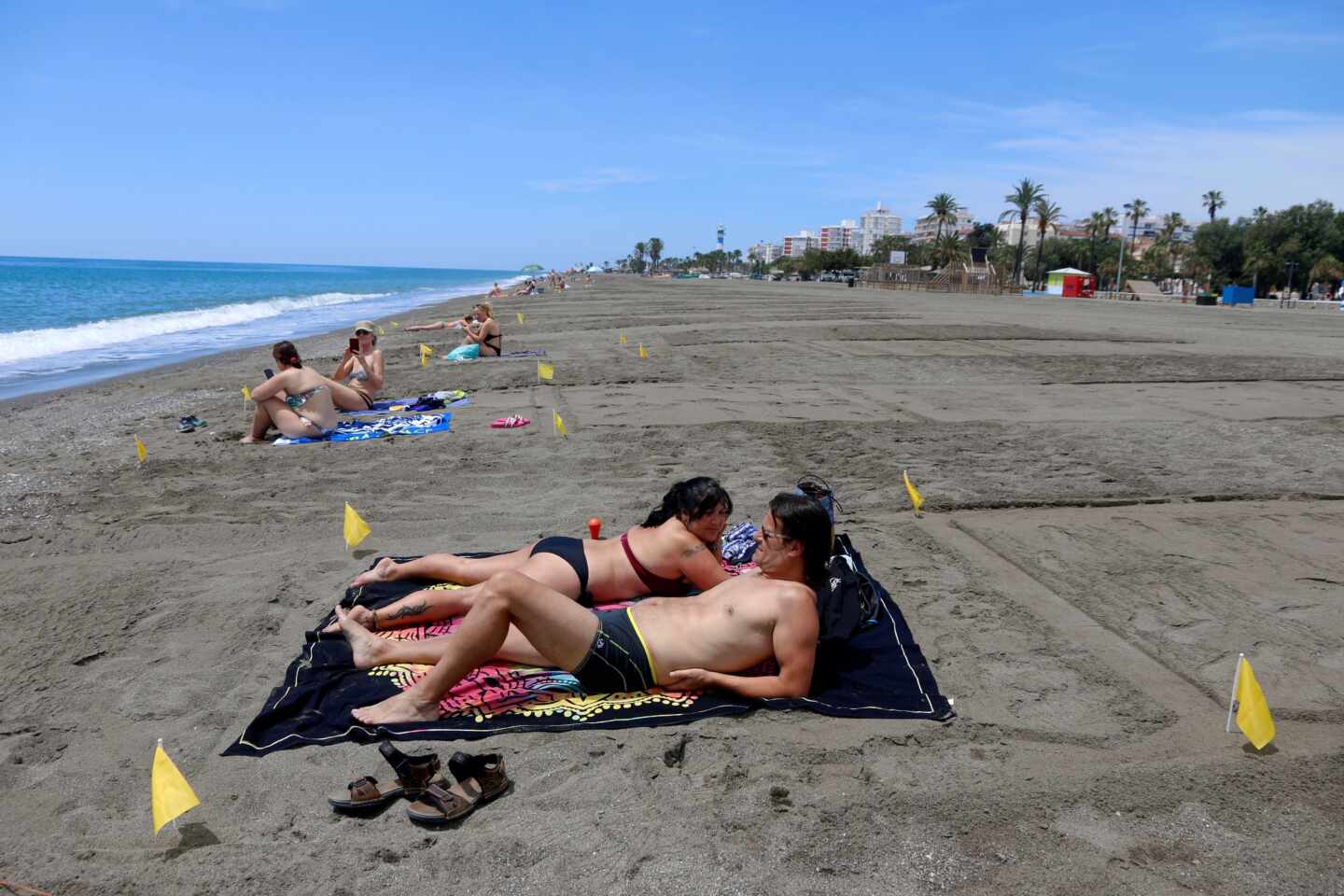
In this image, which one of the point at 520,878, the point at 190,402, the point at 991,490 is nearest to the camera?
the point at 520,878

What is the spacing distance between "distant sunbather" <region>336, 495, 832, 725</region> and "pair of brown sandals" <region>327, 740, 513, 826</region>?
1.43 ft

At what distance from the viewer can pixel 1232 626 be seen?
13.3 feet

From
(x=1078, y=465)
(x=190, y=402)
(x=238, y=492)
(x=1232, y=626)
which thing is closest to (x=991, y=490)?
(x=1078, y=465)

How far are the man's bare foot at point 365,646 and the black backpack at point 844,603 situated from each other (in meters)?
1.91

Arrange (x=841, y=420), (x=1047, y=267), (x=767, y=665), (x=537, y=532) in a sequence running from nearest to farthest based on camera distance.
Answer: (x=767, y=665)
(x=537, y=532)
(x=841, y=420)
(x=1047, y=267)

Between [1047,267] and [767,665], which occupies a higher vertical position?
[1047,267]

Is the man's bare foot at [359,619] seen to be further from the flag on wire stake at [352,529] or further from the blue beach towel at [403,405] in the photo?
the blue beach towel at [403,405]

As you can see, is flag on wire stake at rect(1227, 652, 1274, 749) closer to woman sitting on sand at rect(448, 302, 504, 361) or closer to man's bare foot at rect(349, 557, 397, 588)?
man's bare foot at rect(349, 557, 397, 588)

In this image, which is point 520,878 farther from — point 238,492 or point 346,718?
point 238,492

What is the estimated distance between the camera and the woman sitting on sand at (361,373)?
380 inches

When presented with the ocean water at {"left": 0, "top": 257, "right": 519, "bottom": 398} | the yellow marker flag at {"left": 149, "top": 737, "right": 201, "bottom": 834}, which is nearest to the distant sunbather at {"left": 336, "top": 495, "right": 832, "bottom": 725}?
the yellow marker flag at {"left": 149, "top": 737, "right": 201, "bottom": 834}

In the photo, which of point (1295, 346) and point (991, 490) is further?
point (1295, 346)

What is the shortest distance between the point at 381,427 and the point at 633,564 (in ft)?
18.2

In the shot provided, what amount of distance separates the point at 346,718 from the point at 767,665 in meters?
1.67
